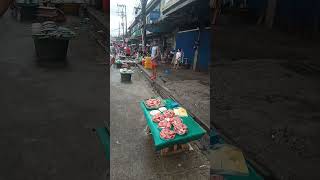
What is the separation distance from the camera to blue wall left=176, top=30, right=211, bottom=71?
11.6 m

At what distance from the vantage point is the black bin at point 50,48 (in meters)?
2.38

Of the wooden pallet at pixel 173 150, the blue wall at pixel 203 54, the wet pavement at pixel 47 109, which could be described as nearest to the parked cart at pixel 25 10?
the wet pavement at pixel 47 109

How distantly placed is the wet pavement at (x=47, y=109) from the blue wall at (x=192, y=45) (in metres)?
8.49

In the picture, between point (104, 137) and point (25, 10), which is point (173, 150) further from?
point (25, 10)

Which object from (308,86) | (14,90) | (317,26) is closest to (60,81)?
(14,90)

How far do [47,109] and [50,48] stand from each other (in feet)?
2.11

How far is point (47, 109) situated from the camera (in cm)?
266

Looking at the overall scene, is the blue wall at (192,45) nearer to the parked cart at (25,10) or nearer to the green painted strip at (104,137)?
the green painted strip at (104,137)

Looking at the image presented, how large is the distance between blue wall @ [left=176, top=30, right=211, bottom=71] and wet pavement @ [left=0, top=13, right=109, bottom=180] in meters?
8.49

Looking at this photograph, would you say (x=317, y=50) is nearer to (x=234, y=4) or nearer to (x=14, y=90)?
(x=234, y=4)

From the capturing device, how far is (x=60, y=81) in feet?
8.41

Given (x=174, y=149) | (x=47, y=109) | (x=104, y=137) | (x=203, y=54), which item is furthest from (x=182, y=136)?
(x=203, y=54)

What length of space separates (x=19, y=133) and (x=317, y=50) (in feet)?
10.2

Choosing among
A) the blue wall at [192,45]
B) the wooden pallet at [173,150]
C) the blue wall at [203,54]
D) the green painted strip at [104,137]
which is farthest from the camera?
the blue wall at [203,54]
